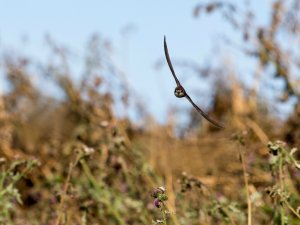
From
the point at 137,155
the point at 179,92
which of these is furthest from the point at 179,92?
the point at 137,155

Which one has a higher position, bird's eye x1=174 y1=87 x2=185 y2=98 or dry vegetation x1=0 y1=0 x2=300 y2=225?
dry vegetation x1=0 y1=0 x2=300 y2=225

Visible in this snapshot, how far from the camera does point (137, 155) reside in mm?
3117

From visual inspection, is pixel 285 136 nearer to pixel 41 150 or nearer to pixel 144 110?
pixel 144 110

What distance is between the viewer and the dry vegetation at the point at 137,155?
8.05 ft

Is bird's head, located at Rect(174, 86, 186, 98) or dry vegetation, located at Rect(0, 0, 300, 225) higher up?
dry vegetation, located at Rect(0, 0, 300, 225)

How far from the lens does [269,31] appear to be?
4719 millimetres

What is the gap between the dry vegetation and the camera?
2.45 m

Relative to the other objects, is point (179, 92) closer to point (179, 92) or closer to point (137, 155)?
point (179, 92)

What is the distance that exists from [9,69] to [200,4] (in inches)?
99.8

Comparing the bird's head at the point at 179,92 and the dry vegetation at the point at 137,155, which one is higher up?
the dry vegetation at the point at 137,155

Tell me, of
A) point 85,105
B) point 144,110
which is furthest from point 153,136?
point 85,105

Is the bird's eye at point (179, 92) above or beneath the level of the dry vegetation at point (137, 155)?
beneath

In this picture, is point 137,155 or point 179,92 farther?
point 137,155

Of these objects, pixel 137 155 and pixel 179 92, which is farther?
pixel 137 155
